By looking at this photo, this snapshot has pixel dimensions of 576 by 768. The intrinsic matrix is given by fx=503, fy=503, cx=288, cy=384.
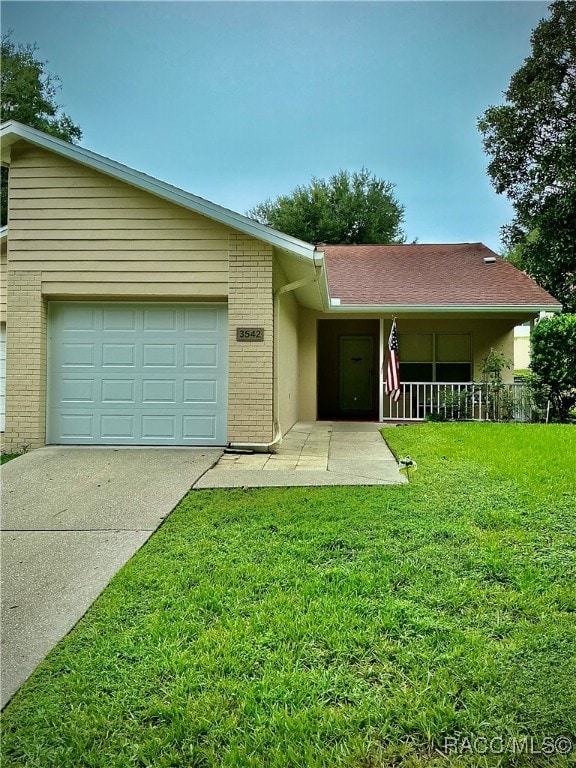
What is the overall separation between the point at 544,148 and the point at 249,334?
14264 millimetres

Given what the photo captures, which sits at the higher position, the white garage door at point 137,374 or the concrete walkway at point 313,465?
the white garage door at point 137,374

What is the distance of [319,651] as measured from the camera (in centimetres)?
232

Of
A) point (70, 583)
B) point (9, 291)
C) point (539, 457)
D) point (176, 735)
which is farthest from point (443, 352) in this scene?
point (176, 735)

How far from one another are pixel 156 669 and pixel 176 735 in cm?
41

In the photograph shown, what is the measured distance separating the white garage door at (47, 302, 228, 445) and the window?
6.09 m

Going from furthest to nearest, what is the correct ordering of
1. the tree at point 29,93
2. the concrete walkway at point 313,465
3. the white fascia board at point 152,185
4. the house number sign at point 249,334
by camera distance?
the tree at point 29,93 → the house number sign at point 249,334 → the white fascia board at point 152,185 → the concrete walkway at point 313,465

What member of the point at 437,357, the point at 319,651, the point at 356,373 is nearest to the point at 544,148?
the point at 437,357

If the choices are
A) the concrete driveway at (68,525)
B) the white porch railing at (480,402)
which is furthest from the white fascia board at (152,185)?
the white porch railing at (480,402)

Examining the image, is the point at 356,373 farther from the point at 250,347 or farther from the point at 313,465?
the point at 313,465

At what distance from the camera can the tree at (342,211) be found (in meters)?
26.9

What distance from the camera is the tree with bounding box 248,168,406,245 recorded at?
1061 inches

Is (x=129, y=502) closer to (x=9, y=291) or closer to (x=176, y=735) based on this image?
(x=176, y=735)

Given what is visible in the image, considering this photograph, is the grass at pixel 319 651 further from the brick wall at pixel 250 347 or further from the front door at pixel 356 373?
the front door at pixel 356 373

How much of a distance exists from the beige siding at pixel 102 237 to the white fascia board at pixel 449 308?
3989 mm
